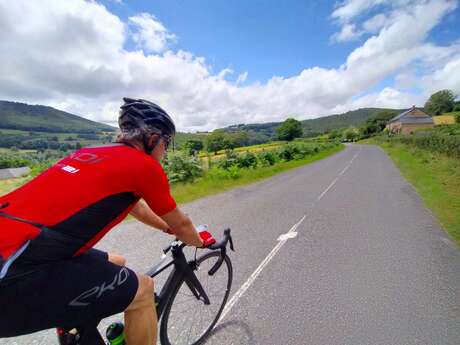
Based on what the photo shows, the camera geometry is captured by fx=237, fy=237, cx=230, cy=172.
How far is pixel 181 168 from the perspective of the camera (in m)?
12.7

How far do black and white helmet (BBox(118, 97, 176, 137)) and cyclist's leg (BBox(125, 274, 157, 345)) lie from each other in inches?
41.3

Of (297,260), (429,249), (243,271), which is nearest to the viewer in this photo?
(243,271)

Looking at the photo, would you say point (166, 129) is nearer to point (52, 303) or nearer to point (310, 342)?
point (52, 303)

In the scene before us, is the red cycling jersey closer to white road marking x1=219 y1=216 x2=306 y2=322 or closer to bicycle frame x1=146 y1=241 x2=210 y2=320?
bicycle frame x1=146 y1=241 x2=210 y2=320

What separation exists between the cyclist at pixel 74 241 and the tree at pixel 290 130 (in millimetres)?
92224

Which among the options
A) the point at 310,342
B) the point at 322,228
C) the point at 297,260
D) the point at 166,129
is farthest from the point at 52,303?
the point at 322,228

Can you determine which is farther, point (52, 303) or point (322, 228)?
point (322, 228)

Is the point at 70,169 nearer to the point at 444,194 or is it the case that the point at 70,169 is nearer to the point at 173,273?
the point at 173,273

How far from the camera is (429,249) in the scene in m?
4.52

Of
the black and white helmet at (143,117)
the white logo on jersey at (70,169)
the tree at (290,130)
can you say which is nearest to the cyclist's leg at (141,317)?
the white logo on jersey at (70,169)

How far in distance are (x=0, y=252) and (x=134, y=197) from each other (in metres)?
0.67

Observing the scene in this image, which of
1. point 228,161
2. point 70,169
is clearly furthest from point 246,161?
point 70,169

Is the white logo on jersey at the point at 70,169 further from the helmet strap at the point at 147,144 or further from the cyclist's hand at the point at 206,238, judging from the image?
the cyclist's hand at the point at 206,238

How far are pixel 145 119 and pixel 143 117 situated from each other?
0.07 feet
